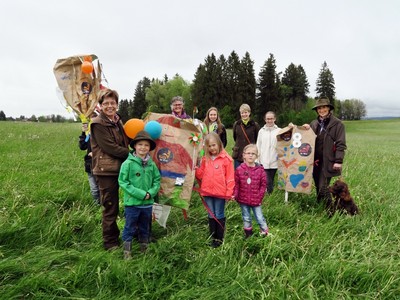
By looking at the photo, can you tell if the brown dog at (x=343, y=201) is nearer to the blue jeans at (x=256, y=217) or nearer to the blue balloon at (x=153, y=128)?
the blue jeans at (x=256, y=217)

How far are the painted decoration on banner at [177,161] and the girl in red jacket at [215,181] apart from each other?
19 cm

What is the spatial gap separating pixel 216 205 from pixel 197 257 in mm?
862

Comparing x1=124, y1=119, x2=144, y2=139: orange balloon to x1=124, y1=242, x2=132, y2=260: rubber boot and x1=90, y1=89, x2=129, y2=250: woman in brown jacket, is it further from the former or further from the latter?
x1=124, y1=242, x2=132, y2=260: rubber boot

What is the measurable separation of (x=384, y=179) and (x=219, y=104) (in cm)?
4413

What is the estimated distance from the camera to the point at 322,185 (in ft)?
17.2

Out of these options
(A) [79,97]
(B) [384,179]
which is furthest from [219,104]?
(A) [79,97]

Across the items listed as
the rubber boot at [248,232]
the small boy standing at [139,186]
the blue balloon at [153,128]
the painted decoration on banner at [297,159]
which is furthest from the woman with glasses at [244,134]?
the small boy standing at [139,186]

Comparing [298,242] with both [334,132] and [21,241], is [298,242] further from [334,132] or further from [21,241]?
[21,241]

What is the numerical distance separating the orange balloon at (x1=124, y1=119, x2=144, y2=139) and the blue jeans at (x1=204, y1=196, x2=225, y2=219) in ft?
4.51

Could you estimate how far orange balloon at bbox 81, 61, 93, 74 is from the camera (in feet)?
13.5

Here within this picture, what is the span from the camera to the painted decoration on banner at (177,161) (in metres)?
3.83

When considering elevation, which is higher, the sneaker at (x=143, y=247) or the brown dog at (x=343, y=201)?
the brown dog at (x=343, y=201)

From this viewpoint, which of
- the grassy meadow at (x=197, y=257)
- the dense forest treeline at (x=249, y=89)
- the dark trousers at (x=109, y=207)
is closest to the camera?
the grassy meadow at (x=197, y=257)

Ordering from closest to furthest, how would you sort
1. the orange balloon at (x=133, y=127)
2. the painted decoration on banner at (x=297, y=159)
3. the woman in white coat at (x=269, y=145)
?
the orange balloon at (x=133, y=127) < the painted decoration on banner at (x=297, y=159) < the woman in white coat at (x=269, y=145)
